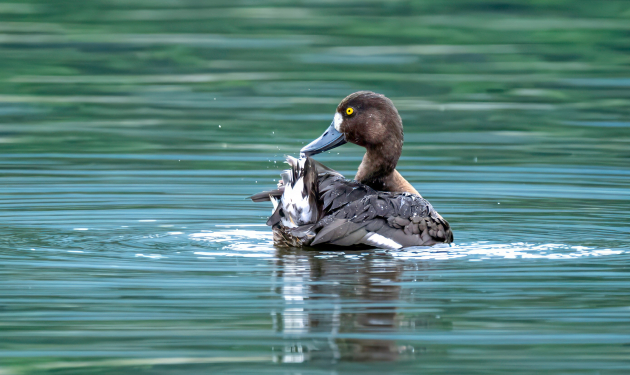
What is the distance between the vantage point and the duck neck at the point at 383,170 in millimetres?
8992

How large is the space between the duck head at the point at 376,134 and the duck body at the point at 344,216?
687 mm

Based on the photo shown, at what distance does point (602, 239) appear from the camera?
8.45 meters

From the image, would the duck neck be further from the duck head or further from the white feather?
the white feather

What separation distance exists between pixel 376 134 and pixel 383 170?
0.26 m

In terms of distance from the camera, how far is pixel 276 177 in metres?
11.6

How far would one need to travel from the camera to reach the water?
568 cm

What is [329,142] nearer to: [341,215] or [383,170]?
[383,170]

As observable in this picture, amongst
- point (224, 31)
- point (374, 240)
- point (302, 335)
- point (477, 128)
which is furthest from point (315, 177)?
point (224, 31)

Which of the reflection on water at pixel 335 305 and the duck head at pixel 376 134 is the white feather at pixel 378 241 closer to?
the reflection on water at pixel 335 305

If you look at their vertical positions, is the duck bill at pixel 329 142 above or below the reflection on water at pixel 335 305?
above

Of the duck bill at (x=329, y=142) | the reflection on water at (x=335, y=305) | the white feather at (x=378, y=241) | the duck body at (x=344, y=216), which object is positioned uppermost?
the duck bill at (x=329, y=142)

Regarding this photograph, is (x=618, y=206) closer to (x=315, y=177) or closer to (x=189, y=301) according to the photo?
(x=315, y=177)

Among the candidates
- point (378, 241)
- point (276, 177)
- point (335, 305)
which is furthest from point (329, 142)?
point (335, 305)

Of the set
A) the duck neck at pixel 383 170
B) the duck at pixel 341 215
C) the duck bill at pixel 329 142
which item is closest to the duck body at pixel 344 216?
the duck at pixel 341 215
